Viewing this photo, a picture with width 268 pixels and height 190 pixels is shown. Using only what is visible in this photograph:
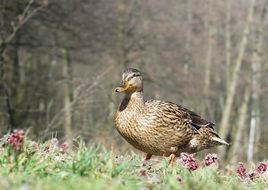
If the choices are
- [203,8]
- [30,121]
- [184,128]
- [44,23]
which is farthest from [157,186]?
[203,8]

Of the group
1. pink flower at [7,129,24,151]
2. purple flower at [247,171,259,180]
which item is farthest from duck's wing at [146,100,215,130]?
pink flower at [7,129,24,151]

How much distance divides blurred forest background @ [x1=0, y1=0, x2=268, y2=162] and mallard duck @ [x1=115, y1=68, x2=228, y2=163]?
13.8 ft

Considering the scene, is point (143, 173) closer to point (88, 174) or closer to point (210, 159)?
point (88, 174)

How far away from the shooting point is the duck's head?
7902mm

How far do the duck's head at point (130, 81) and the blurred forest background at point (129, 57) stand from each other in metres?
4.10

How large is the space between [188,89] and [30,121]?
14.1 m

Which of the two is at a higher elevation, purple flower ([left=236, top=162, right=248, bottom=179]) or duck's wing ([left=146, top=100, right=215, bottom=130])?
duck's wing ([left=146, top=100, right=215, bottom=130])

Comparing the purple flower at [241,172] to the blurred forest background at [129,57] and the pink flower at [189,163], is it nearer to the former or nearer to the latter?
the pink flower at [189,163]

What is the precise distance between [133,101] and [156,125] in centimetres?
48

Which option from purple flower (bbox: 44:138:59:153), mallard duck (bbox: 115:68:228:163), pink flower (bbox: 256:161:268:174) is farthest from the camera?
mallard duck (bbox: 115:68:228:163)

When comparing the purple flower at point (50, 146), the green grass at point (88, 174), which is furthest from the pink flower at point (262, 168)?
the purple flower at point (50, 146)

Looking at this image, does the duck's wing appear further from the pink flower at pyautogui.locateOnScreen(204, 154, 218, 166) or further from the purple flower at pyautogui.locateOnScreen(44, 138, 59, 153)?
the purple flower at pyautogui.locateOnScreen(44, 138, 59, 153)

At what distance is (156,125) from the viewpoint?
7.56 m

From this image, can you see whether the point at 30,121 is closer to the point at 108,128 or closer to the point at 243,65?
the point at 108,128
